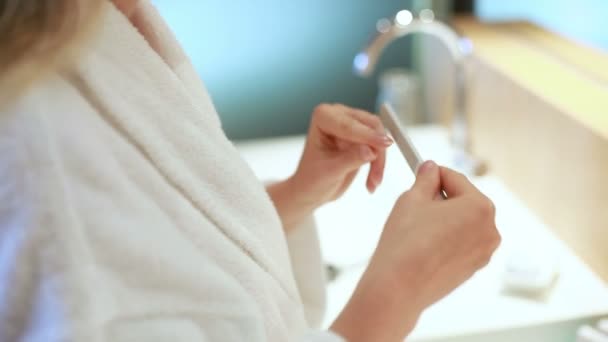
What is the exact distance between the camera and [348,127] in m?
0.72

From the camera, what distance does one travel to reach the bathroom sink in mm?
785

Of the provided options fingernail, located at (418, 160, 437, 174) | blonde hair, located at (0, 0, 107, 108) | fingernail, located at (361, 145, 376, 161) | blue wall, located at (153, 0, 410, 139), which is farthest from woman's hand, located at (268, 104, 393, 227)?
blue wall, located at (153, 0, 410, 139)

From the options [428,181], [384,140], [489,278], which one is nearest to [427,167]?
[428,181]

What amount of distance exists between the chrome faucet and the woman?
1.74ft

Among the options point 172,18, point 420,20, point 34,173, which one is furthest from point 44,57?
point 172,18

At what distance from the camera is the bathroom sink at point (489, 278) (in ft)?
2.57

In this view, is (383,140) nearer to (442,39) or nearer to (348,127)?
(348,127)

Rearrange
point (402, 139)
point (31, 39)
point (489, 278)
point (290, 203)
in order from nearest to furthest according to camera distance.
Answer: point (31, 39), point (402, 139), point (290, 203), point (489, 278)

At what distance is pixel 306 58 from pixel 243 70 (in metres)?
0.13

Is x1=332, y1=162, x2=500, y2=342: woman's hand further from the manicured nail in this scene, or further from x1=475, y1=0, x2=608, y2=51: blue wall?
x1=475, y1=0, x2=608, y2=51: blue wall

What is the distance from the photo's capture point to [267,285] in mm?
535

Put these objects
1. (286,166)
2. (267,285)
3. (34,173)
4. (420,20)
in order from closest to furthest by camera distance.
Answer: (34,173), (267,285), (420,20), (286,166)

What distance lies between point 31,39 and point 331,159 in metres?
0.40

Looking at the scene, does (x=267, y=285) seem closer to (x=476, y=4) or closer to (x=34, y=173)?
(x=34, y=173)
